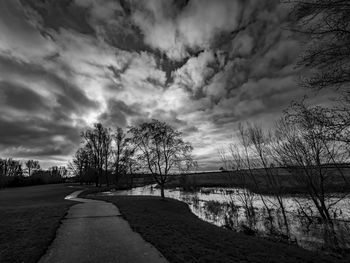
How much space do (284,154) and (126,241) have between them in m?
10.8

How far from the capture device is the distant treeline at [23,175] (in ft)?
148

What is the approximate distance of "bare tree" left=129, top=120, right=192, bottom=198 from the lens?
19.2 meters

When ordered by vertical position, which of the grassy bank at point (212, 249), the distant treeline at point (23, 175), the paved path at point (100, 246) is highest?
the distant treeline at point (23, 175)

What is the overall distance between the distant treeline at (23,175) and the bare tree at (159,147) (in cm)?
4411

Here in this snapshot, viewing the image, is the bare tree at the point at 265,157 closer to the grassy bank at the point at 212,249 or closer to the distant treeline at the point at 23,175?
the grassy bank at the point at 212,249

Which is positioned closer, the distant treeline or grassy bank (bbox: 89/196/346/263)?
grassy bank (bbox: 89/196/346/263)

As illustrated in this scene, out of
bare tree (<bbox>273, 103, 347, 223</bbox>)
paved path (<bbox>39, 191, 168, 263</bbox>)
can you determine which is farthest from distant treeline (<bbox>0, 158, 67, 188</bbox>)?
bare tree (<bbox>273, 103, 347, 223</bbox>)

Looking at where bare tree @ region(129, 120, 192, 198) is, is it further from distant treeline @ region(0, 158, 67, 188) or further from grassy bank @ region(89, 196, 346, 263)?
distant treeline @ region(0, 158, 67, 188)

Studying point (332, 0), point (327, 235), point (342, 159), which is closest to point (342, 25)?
point (332, 0)

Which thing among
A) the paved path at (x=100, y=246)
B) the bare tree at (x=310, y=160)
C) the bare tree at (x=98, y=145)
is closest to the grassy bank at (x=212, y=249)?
the paved path at (x=100, y=246)

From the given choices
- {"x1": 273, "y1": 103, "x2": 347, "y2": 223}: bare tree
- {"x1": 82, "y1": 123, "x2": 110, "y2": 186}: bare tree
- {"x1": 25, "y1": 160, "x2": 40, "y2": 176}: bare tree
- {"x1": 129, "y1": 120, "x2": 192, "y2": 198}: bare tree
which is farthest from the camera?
{"x1": 25, "y1": 160, "x2": 40, "y2": 176}: bare tree

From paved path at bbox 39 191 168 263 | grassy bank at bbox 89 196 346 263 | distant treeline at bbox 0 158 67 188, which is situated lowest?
grassy bank at bbox 89 196 346 263

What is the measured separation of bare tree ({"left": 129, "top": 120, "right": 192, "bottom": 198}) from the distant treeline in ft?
145

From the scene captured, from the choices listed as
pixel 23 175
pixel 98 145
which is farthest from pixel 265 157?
pixel 23 175
